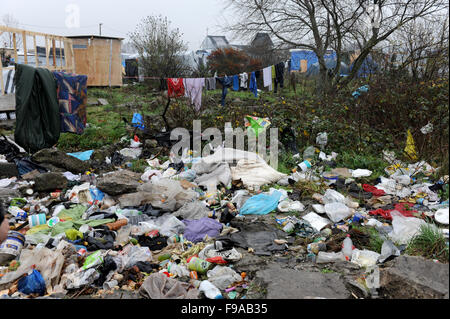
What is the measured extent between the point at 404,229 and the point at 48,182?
14.3 feet

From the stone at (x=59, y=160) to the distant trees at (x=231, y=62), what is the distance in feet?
33.1

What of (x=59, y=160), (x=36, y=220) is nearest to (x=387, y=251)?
(x=36, y=220)

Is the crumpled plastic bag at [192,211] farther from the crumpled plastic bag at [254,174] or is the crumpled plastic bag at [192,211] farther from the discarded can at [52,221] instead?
the discarded can at [52,221]

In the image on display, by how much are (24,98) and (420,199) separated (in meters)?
6.14

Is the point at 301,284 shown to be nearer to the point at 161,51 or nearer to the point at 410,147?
the point at 410,147

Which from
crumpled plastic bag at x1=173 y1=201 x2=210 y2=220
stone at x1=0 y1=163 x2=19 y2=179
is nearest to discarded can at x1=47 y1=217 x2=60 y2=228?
crumpled plastic bag at x1=173 y1=201 x2=210 y2=220

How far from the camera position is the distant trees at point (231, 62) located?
1547 centimetres

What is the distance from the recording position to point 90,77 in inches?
554

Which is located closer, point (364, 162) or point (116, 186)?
point (116, 186)

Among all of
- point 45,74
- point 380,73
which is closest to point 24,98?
point 45,74

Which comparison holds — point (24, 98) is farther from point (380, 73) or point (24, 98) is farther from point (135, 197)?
point (380, 73)

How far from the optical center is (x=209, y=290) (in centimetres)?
260

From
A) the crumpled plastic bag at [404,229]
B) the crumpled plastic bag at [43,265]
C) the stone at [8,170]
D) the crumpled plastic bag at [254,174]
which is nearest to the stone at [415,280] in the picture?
the crumpled plastic bag at [404,229]
